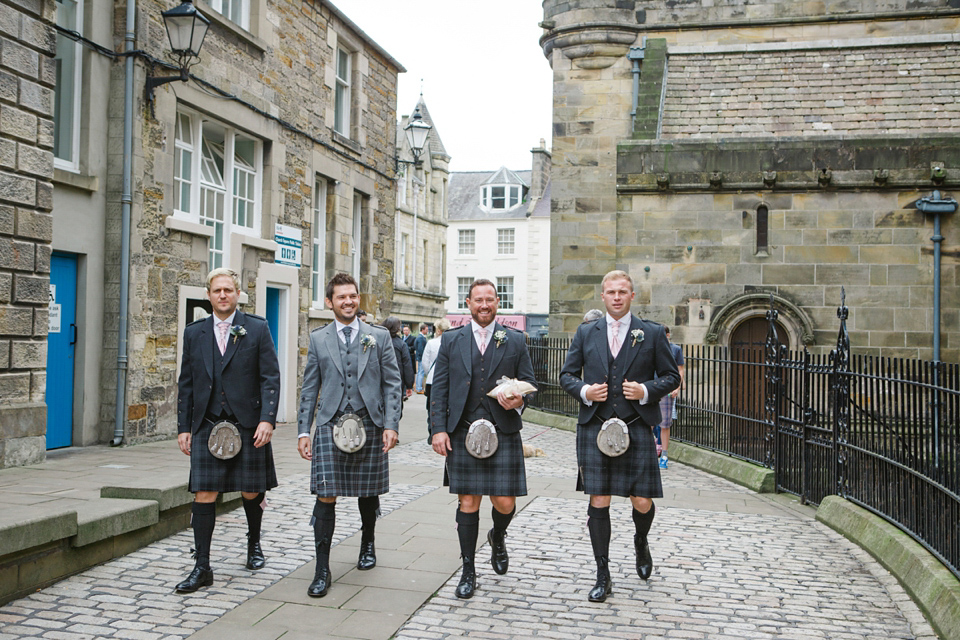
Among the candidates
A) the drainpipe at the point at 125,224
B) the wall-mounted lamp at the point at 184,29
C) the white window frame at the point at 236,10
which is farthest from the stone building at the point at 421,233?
the wall-mounted lamp at the point at 184,29

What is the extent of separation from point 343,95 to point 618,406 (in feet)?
44.8

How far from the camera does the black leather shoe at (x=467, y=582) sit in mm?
5230

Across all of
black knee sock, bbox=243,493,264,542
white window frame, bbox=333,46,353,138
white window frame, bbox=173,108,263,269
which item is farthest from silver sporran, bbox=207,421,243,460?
white window frame, bbox=333,46,353,138

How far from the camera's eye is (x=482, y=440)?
5.34 m

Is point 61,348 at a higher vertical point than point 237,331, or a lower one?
lower

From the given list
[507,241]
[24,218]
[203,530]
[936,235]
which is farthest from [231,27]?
[507,241]

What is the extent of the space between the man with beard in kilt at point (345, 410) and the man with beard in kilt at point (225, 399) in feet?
0.91

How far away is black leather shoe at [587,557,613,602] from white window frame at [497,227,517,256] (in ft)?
154

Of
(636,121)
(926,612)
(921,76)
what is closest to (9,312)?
(926,612)

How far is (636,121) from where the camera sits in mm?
17391

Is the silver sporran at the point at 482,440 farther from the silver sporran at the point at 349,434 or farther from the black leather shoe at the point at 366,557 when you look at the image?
the black leather shoe at the point at 366,557

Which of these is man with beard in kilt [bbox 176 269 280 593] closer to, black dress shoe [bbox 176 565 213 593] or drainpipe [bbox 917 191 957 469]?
black dress shoe [bbox 176 565 213 593]

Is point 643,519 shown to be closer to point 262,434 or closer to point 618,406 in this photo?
point 618,406

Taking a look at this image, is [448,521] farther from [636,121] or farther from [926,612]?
[636,121]
